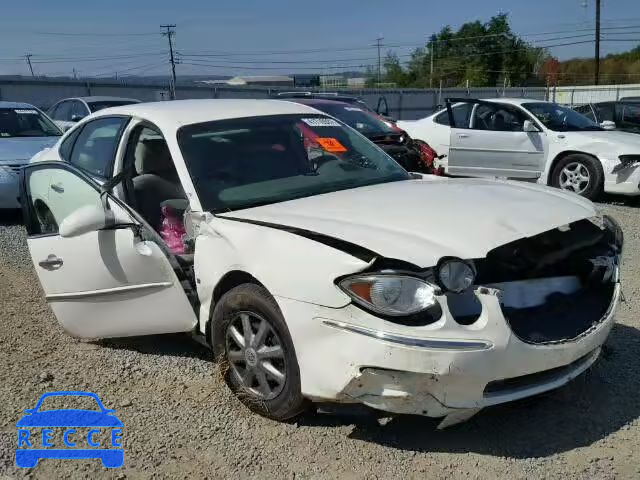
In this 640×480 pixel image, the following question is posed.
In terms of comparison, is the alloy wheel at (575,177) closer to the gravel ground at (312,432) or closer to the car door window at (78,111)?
the gravel ground at (312,432)

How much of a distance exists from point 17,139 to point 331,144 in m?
6.31

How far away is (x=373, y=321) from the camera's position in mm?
2592

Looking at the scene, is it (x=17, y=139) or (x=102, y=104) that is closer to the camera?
(x=17, y=139)

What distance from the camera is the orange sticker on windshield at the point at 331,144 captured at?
4.17 m

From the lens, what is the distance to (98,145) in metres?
4.52

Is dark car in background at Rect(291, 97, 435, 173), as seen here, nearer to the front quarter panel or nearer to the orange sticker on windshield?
the orange sticker on windshield

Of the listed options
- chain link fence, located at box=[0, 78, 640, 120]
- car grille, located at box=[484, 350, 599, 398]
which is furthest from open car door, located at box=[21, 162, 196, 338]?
chain link fence, located at box=[0, 78, 640, 120]

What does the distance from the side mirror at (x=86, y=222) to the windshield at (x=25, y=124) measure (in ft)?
20.9

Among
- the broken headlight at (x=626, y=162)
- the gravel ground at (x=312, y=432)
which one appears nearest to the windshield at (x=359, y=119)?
the broken headlight at (x=626, y=162)

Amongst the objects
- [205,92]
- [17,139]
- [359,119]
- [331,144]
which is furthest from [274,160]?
[205,92]

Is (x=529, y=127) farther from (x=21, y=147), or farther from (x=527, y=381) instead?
(x=527, y=381)

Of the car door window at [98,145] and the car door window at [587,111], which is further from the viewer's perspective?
the car door window at [587,111]

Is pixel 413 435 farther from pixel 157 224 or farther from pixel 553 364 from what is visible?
pixel 157 224

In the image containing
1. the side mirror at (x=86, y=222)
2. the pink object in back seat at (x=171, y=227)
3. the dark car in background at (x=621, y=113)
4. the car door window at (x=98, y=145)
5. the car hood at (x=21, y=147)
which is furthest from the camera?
the dark car in background at (x=621, y=113)
